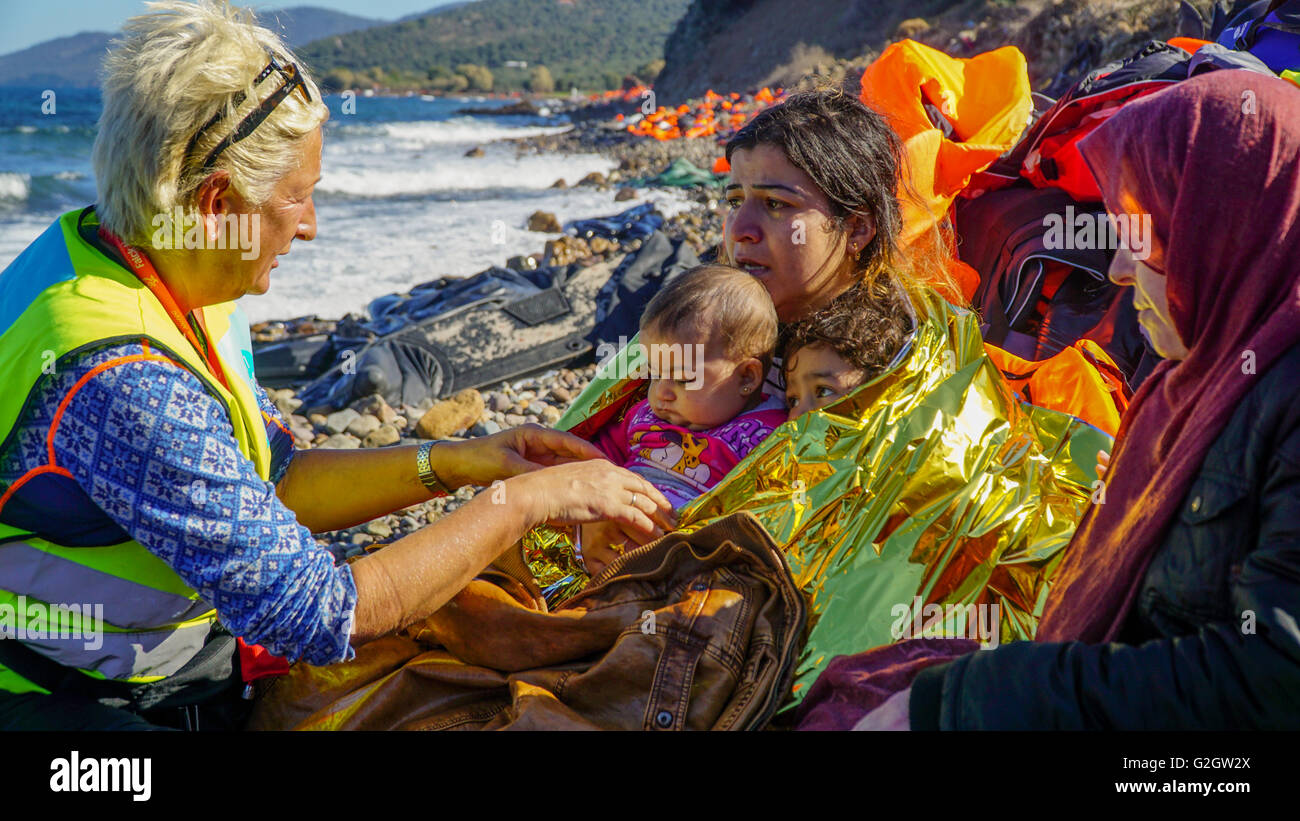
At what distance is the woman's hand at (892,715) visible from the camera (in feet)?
5.28

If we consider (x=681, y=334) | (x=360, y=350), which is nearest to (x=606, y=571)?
(x=681, y=334)

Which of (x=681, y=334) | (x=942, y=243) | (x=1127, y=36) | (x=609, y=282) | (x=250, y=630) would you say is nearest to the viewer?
(x=250, y=630)

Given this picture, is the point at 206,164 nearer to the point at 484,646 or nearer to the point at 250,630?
the point at 250,630

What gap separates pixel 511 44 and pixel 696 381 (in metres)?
130

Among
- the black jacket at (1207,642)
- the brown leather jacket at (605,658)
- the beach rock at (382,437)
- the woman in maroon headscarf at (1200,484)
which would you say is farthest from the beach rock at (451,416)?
the black jacket at (1207,642)

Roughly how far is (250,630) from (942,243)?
272 centimetres

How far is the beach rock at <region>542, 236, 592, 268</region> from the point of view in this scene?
31.6 feet

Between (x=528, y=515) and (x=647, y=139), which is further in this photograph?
(x=647, y=139)

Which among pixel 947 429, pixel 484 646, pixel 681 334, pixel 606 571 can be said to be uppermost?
pixel 681 334

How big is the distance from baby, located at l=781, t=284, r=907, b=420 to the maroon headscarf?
0.87m

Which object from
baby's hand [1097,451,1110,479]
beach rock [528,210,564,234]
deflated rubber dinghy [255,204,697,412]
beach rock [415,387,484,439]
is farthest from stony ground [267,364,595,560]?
beach rock [528,210,564,234]

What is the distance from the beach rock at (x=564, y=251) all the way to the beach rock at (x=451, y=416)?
3.95 m

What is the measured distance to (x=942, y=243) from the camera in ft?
11.4

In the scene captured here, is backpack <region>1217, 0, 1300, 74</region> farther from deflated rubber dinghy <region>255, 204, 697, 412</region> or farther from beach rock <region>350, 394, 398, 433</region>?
beach rock <region>350, 394, 398, 433</region>
